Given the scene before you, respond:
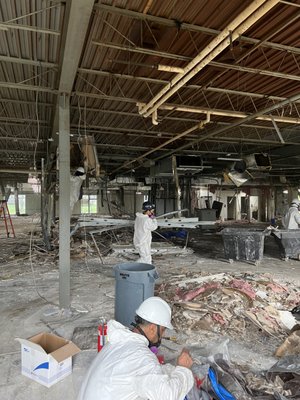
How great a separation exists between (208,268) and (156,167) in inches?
200

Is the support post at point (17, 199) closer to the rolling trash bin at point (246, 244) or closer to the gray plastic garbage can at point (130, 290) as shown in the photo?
the rolling trash bin at point (246, 244)

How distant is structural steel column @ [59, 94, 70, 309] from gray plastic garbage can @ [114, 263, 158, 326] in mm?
1070

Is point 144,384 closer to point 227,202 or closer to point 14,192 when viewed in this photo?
point 227,202

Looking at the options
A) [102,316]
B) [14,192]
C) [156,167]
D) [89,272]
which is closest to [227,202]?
[156,167]

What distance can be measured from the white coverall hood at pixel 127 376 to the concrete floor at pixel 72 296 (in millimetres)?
1299

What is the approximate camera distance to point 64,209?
446cm

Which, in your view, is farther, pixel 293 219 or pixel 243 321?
pixel 293 219

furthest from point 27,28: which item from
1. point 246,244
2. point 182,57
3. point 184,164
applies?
point 184,164

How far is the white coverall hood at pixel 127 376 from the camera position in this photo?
1.43 meters

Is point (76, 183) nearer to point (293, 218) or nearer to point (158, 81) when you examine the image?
point (158, 81)

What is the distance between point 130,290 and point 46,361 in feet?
4.09

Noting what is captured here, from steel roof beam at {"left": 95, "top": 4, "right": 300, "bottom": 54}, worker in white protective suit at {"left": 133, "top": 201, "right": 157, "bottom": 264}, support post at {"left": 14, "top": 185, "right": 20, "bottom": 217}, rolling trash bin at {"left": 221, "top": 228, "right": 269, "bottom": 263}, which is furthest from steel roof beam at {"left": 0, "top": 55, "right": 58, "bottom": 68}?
support post at {"left": 14, "top": 185, "right": 20, "bottom": 217}

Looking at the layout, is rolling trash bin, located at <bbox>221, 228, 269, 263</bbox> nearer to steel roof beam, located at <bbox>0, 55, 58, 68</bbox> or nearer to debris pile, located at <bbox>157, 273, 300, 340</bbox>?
debris pile, located at <bbox>157, 273, 300, 340</bbox>

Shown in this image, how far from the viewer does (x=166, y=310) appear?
6.70 ft
